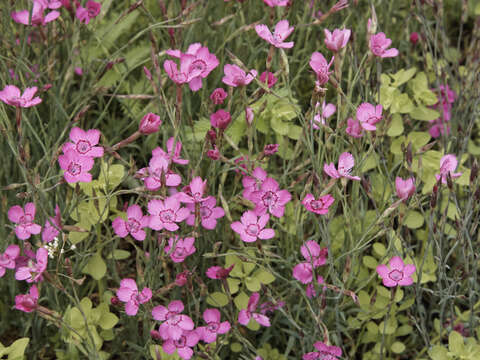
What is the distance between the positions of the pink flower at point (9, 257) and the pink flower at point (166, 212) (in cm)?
37

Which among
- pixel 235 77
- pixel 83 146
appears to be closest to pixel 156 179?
pixel 83 146

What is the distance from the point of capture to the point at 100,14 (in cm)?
180

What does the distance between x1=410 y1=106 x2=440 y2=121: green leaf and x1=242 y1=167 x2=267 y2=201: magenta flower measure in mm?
656

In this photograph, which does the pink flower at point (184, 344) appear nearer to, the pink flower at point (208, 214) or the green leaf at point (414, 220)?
the pink flower at point (208, 214)

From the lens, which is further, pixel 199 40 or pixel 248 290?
pixel 199 40

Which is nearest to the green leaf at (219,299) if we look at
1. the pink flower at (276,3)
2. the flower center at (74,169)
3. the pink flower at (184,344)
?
the pink flower at (184,344)

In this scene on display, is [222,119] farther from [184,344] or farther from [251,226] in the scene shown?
[184,344]

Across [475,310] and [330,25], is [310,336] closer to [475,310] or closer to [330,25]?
[475,310]

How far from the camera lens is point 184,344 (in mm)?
1438

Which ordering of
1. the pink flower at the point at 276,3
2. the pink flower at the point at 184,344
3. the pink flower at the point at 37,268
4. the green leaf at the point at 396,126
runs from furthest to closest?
1. the green leaf at the point at 396,126
2. the pink flower at the point at 276,3
3. the pink flower at the point at 184,344
4. the pink flower at the point at 37,268

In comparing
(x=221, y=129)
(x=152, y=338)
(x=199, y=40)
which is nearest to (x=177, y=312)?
(x=152, y=338)

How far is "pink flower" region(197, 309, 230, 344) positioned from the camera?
146cm

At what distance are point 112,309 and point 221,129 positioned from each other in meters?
0.68

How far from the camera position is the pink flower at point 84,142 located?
1.42 meters
